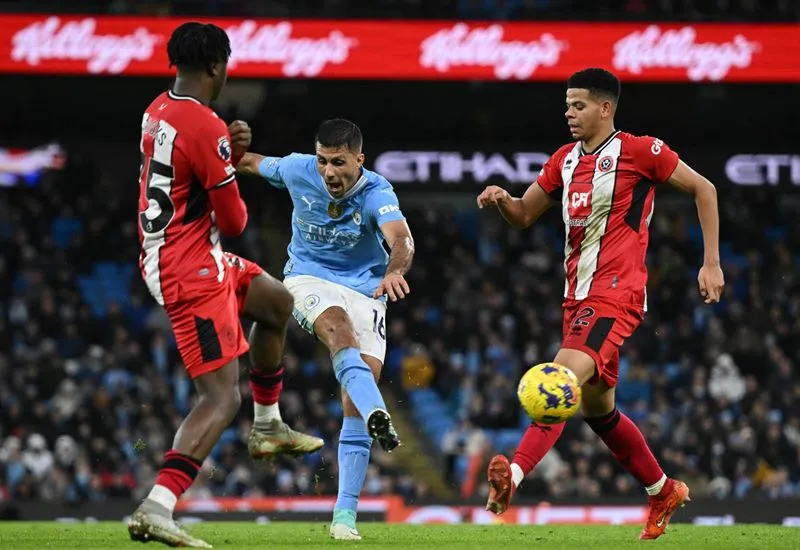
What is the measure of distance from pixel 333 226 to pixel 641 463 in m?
2.55

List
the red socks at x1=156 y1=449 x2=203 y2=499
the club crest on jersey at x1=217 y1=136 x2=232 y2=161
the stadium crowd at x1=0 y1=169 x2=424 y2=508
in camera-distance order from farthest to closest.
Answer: the stadium crowd at x1=0 y1=169 x2=424 y2=508
the club crest on jersey at x1=217 y1=136 x2=232 y2=161
the red socks at x1=156 y1=449 x2=203 y2=499

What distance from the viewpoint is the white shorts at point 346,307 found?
8.91 m

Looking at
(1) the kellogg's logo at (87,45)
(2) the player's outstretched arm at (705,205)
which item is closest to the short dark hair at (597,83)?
(2) the player's outstretched arm at (705,205)

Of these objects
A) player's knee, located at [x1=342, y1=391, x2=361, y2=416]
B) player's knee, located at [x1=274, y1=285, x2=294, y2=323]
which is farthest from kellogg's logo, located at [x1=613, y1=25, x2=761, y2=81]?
player's knee, located at [x1=274, y1=285, x2=294, y2=323]

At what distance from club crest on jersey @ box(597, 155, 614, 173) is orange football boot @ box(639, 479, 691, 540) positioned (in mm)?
2113

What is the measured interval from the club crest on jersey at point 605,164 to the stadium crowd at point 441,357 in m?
9.17

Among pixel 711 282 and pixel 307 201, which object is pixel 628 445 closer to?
pixel 711 282

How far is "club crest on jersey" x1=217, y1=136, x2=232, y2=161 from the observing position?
7.10 meters

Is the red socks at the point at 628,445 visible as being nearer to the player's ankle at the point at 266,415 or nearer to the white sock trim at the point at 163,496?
the player's ankle at the point at 266,415

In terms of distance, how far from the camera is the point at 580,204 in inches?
341

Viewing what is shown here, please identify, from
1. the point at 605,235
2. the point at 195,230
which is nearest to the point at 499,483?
the point at 605,235

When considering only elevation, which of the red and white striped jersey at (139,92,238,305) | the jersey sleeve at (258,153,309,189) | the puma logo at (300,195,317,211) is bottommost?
the red and white striped jersey at (139,92,238,305)

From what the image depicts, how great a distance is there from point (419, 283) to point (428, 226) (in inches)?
60.0

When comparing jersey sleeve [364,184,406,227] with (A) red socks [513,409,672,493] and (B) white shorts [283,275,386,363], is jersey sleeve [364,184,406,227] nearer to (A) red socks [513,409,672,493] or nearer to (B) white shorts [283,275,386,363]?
(B) white shorts [283,275,386,363]
